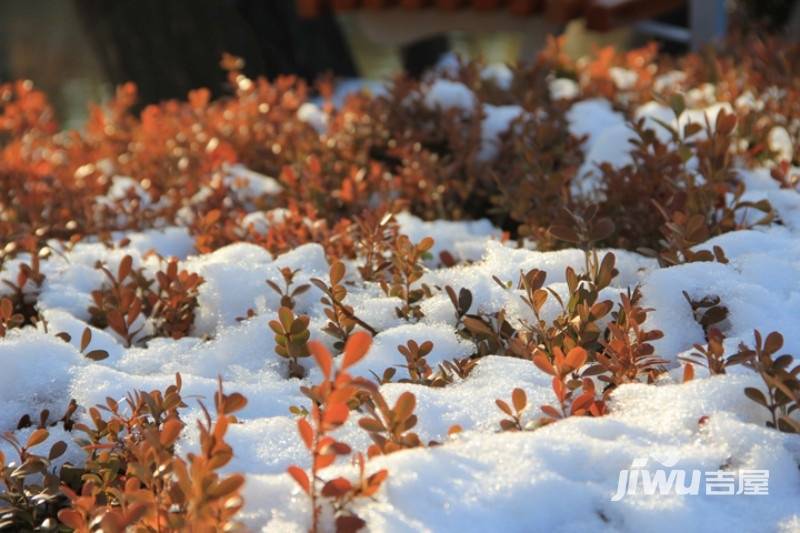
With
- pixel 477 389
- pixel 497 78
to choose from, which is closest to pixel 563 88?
pixel 497 78

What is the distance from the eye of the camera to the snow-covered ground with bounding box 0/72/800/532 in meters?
1.62

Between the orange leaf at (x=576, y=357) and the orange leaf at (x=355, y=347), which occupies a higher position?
the orange leaf at (x=355, y=347)

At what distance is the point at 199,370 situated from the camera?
7.65 ft

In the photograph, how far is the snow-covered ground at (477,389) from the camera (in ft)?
5.32

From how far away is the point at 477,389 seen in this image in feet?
6.72

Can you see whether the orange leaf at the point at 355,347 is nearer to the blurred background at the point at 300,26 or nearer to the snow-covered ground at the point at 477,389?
the snow-covered ground at the point at 477,389

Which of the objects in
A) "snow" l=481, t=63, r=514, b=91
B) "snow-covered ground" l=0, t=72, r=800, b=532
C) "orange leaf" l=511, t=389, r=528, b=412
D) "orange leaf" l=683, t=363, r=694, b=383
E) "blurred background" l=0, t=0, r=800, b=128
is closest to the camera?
"snow-covered ground" l=0, t=72, r=800, b=532

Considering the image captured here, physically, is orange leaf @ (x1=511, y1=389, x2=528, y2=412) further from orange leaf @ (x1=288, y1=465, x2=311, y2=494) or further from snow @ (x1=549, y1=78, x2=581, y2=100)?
snow @ (x1=549, y1=78, x2=581, y2=100)

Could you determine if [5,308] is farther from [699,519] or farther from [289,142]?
[289,142]

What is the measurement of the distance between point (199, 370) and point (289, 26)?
5.95m

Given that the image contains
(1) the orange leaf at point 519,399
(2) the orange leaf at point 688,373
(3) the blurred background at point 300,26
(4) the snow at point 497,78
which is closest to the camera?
(1) the orange leaf at point 519,399

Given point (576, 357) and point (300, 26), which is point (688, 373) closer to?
point (576, 357)

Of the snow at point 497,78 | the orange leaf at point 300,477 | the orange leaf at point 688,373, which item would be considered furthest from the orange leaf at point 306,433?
the snow at point 497,78

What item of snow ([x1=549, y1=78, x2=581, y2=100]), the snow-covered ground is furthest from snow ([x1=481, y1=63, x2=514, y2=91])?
the snow-covered ground
